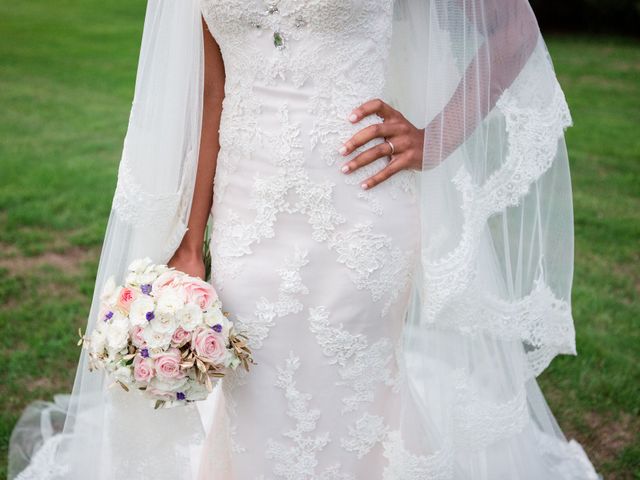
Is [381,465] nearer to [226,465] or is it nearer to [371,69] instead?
[226,465]

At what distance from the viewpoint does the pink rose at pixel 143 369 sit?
2.20m

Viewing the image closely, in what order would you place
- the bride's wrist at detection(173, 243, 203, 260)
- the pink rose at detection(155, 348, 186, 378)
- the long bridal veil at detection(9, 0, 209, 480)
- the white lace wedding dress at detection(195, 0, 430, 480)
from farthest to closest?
the bride's wrist at detection(173, 243, 203, 260) → the long bridal veil at detection(9, 0, 209, 480) → the white lace wedding dress at detection(195, 0, 430, 480) → the pink rose at detection(155, 348, 186, 378)

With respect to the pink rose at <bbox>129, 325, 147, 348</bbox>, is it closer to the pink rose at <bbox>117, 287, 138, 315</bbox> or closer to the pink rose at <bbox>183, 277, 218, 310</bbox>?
the pink rose at <bbox>117, 287, 138, 315</bbox>

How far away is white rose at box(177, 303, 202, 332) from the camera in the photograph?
221 cm

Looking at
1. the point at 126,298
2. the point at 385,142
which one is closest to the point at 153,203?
the point at 126,298

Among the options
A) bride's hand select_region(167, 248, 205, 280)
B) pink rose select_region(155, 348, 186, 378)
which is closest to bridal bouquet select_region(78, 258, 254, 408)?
pink rose select_region(155, 348, 186, 378)

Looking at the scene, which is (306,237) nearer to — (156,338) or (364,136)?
(364,136)

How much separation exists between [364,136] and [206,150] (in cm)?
61

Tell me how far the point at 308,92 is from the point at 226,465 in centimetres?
136

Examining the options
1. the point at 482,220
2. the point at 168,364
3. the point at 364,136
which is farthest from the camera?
the point at 482,220

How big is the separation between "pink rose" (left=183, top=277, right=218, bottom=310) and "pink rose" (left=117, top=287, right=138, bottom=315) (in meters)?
0.15

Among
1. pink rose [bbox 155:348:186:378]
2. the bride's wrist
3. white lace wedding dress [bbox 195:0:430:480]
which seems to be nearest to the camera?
pink rose [bbox 155:348:186:378]

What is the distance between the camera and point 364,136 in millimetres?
2424

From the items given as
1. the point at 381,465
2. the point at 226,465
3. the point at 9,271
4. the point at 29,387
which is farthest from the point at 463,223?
the point at 9,271
